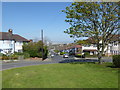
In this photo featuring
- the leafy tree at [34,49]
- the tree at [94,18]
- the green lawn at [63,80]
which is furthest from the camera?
A: the leafy tree at [34,49]

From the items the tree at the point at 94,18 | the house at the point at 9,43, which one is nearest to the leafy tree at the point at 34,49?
the house at the point at 9,43


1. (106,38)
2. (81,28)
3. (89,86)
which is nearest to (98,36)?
(106,38)

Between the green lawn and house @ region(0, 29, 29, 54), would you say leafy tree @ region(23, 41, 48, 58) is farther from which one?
the green lawn

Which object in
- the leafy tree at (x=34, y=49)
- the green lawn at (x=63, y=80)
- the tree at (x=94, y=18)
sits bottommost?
the green lawn at (x=63, y=80)

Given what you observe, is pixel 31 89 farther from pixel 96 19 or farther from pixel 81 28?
pixel 96 19

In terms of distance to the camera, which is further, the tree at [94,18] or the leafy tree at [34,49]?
the leafy tree at [34,49]

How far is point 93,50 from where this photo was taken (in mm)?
59625

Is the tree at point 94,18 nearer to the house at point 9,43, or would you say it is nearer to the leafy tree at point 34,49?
the leafy tree at point 34,49

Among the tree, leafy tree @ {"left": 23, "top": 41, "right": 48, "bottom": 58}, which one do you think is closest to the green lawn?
the tree

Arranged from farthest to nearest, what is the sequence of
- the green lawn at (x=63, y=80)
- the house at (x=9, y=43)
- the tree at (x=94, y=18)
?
the house at (x=9, y=43) < the tree at (x=94, y=18) < the green lawn at (x=63, y=80)

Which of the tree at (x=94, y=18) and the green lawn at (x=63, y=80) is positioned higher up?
the tree at (x=94, y=18)

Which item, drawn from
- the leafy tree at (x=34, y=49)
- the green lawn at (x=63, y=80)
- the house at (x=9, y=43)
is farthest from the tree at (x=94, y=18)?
the house at (x=9, y=43)

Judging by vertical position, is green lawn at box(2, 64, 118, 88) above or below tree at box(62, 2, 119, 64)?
below

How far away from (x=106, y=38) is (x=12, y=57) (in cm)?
2319
